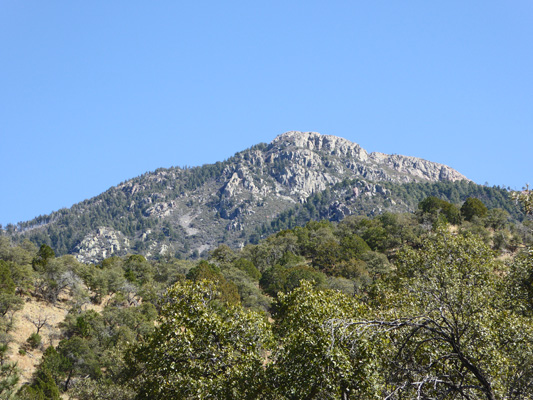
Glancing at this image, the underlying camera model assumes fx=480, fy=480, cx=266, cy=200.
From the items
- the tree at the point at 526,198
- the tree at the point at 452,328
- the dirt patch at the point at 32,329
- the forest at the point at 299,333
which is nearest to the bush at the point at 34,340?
the forest at the point at 299,333

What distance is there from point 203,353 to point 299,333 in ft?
16.4

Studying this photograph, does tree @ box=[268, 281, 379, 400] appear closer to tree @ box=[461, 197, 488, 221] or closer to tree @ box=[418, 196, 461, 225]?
tree @ box=[418, 196, 461, 225]

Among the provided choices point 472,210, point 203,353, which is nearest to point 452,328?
point 203,353

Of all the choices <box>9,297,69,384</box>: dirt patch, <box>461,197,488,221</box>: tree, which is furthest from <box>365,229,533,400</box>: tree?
<box>461,197,488,221</box>: tree

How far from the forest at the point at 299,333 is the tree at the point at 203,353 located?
59 mm

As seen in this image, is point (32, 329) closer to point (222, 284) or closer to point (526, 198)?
point (222, 284)

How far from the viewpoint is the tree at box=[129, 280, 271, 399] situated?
71.4 feet

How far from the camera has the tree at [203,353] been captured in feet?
71.4

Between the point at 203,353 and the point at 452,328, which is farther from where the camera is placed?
the point at 203,353

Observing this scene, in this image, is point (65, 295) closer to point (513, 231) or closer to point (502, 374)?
point (502, 374)

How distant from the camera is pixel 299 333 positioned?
2136 cm

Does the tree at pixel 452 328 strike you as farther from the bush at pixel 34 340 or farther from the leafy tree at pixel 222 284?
the bush at pixel 34 340

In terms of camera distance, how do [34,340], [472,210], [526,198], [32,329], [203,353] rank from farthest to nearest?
[472,210]
[32,329]
[34,340]
[203,353]
[526,198]

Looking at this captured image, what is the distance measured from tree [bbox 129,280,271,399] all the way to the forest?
0.19ft
